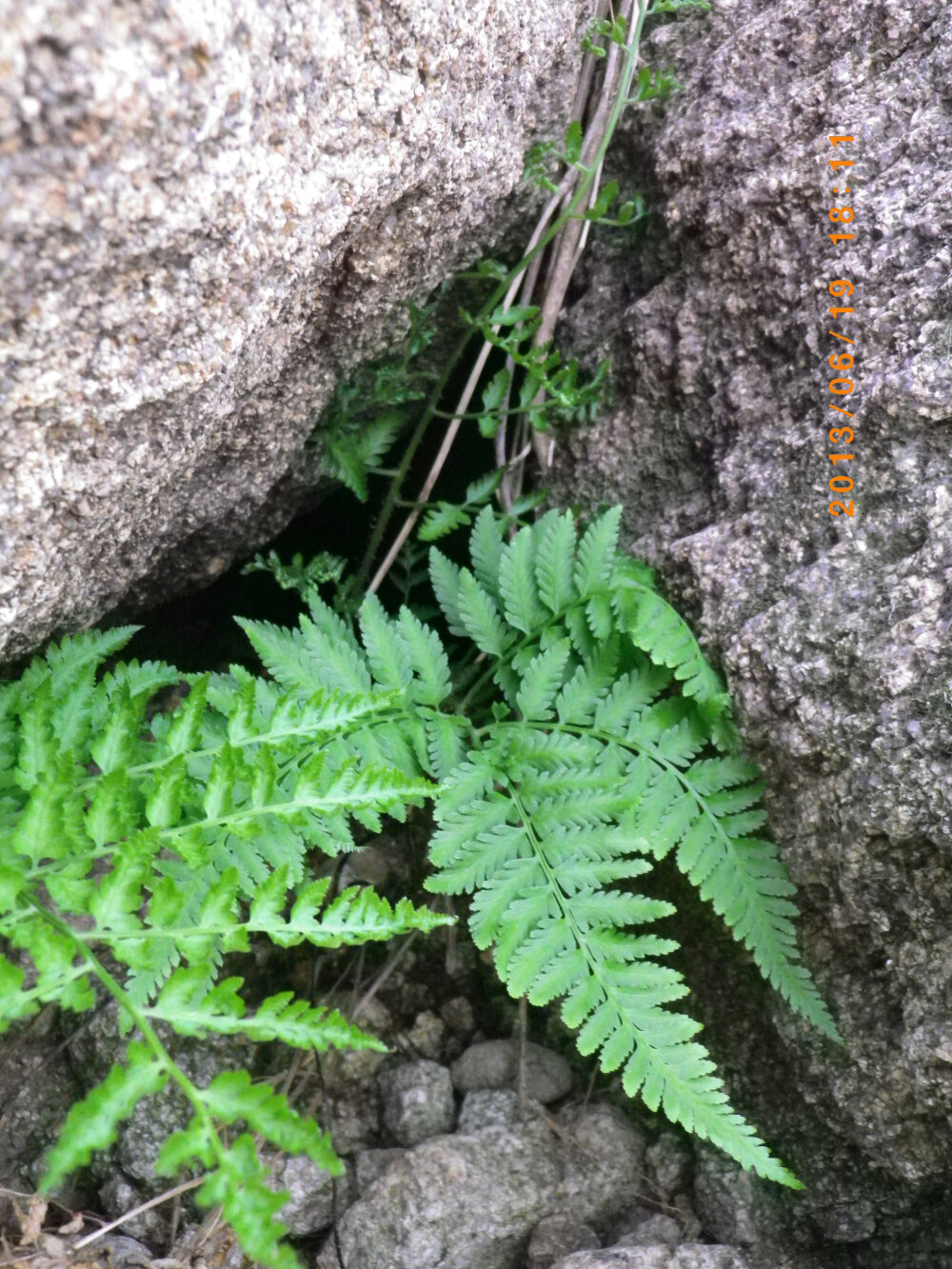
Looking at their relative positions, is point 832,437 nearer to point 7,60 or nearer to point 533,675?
point 533,675

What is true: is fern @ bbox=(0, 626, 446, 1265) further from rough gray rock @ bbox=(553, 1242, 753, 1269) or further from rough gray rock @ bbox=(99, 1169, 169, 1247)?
rough gray rock @ bbox=(553, 1242, 753, 1269)

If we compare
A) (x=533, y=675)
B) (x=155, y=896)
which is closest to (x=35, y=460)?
(x=155, y=896)

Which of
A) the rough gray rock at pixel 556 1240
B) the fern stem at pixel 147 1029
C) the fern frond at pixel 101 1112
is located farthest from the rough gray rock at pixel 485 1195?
the fern frond at pixel 101 1112

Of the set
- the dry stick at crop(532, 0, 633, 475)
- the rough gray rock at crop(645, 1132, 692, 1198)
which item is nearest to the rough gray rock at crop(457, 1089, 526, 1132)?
the rough gray rock at crop(645, 1132, 692, 1198)

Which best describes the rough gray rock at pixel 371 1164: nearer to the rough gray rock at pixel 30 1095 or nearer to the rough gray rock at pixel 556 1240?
the rough gray rock at pixel 556 1240

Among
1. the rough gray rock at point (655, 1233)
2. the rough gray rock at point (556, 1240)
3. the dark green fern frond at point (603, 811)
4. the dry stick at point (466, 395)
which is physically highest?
the dry stick at point (466, 395)
